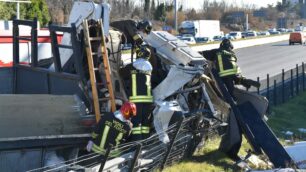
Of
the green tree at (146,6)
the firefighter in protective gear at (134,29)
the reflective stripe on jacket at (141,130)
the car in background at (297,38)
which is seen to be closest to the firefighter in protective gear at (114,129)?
the reflective stripe on jacket at (141,130)

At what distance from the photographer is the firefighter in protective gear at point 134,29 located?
9680mm

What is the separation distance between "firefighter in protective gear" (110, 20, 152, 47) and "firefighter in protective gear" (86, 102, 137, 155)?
3.02 meters

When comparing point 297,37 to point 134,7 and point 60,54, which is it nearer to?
point 134,7

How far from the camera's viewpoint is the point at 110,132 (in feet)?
22.2

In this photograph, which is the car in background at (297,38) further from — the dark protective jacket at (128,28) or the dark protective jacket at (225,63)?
the dark protective jacket at (128,28)

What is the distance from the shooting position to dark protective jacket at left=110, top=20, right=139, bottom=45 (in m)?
9.80

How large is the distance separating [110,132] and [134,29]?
3463 mm

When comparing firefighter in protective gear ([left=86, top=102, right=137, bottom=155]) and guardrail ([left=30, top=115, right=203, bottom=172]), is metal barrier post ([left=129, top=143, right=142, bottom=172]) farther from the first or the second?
firefighter in protective gear ([left=86, top=102, right=137, bottom=155])

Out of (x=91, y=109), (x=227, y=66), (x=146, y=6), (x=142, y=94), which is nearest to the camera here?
(x=142, y=94)

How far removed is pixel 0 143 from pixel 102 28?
9.39 ft

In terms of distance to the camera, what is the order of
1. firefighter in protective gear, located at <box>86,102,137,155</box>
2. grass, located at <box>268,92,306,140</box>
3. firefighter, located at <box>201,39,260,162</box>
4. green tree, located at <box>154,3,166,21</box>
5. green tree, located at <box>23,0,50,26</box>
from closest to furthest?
firefighter in protective gear, located at <box>86,102,137,155</box>
firefighter, located at <box>201,39,260,162</box>
grass, located at <box>268,92,306,140</box>
green tree, located at <box>23,0,50,26</box>
green tree, located at <box>154,3,166,21</box>

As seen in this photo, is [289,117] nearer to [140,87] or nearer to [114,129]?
[140,87]

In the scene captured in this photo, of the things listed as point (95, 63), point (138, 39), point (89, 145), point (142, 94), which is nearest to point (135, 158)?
point (89, 145)

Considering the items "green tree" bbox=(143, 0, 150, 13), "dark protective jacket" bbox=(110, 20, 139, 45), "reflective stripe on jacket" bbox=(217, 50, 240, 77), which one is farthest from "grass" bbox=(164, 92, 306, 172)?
"green tree" bbox=(143, 0, 150, 13)
